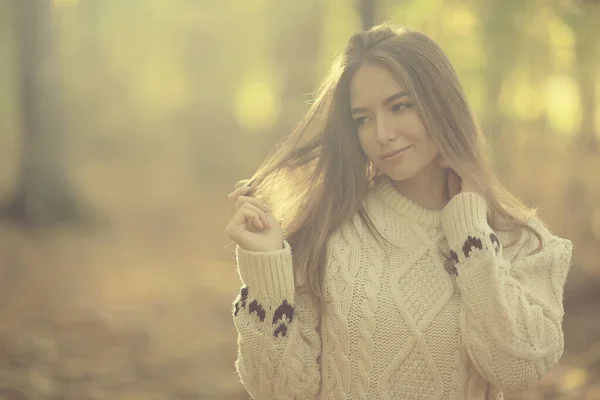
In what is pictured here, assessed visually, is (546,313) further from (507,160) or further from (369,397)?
(507,160)

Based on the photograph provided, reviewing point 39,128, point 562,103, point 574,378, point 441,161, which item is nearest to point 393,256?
point 441,161

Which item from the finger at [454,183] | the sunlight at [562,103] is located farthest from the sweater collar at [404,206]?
the sunlight at [562,103]

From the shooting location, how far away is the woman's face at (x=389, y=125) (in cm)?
247

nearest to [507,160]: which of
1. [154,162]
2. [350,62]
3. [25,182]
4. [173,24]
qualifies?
[25,182]

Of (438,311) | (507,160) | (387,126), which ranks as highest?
(507,160)

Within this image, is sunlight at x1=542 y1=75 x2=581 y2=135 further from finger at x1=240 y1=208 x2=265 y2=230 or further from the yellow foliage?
finger at x1=240 y1=208 x2=265 y2=230

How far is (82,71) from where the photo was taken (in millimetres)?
22062

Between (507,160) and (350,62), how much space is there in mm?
9120

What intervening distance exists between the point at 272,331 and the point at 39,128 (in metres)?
8.24

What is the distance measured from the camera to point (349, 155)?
104 inches

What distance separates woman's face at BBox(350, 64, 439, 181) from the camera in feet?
8.11

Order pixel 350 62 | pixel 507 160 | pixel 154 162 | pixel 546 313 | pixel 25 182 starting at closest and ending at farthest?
pixel 546 313, pixel 350 62, pixel 25 182, pixel 507 160, pixel 154 162

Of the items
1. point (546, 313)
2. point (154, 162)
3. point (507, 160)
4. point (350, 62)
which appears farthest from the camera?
point (154, 162)

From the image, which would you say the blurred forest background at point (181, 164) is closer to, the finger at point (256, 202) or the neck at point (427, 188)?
the neck at point (427, 188)
